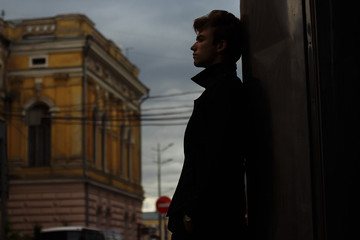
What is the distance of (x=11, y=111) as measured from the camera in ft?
133

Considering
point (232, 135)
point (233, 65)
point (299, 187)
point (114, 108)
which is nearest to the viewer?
point (299, 187)

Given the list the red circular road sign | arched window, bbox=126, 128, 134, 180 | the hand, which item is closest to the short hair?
the hand

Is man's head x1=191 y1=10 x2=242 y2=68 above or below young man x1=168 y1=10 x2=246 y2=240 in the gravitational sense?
above

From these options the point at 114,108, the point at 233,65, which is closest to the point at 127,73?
the point at 114,108

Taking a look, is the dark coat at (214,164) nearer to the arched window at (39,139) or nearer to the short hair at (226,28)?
the short hair at (226,28)

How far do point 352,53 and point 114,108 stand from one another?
148 ft

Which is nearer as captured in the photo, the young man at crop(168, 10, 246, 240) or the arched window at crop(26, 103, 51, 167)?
the young man at crop(168, 10, 246, 240)

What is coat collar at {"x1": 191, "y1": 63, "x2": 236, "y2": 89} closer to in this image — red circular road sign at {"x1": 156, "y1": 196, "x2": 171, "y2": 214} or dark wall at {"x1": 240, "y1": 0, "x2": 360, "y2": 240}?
dark wall at {"x1": 240, "y1": 0, "x2": 360, "y2": 240}

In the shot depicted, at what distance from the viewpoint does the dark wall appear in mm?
2295

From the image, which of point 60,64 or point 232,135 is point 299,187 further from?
point 60,64

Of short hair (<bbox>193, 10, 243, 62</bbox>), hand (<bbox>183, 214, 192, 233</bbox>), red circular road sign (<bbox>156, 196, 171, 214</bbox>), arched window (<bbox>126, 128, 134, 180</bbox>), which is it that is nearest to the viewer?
hand (<bbox>183, 214, 192, 233</bbox>)

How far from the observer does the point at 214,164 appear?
104 inches

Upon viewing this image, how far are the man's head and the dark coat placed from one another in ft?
0.61

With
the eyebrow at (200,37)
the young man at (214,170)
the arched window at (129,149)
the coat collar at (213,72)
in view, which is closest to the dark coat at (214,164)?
the young man at (214,170)
